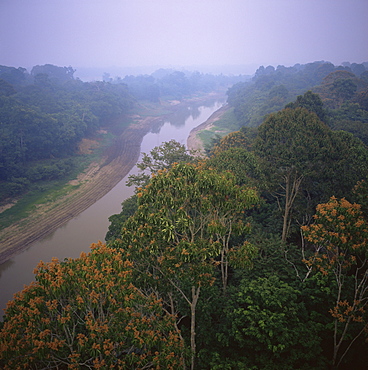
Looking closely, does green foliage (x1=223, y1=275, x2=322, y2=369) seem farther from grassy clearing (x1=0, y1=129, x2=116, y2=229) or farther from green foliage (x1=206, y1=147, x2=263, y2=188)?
grassy clearing (x1=0, y1=129, x2=116, y2=229)

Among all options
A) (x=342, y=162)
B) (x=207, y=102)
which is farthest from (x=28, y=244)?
(x=207, y=102)

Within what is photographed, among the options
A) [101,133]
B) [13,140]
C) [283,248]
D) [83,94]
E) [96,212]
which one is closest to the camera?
[283,248]

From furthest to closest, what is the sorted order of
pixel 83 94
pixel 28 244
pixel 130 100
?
1. pixel 130 100
2. pixel 83 94
3. pixel 28 244

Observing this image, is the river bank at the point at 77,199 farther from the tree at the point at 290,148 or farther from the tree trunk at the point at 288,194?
the tree trunk at the point at 288,194

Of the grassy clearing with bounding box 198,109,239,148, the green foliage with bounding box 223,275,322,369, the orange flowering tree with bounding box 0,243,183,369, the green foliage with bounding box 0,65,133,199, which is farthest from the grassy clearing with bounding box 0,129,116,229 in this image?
the green foliage with bounding box 223,275,322,369

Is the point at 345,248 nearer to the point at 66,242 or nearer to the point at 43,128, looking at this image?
the point at 66,242

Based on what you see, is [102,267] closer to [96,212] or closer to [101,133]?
[96,212]

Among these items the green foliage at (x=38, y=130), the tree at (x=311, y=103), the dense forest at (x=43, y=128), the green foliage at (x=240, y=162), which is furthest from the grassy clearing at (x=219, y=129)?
the green foliage at (x=240, y=162)
